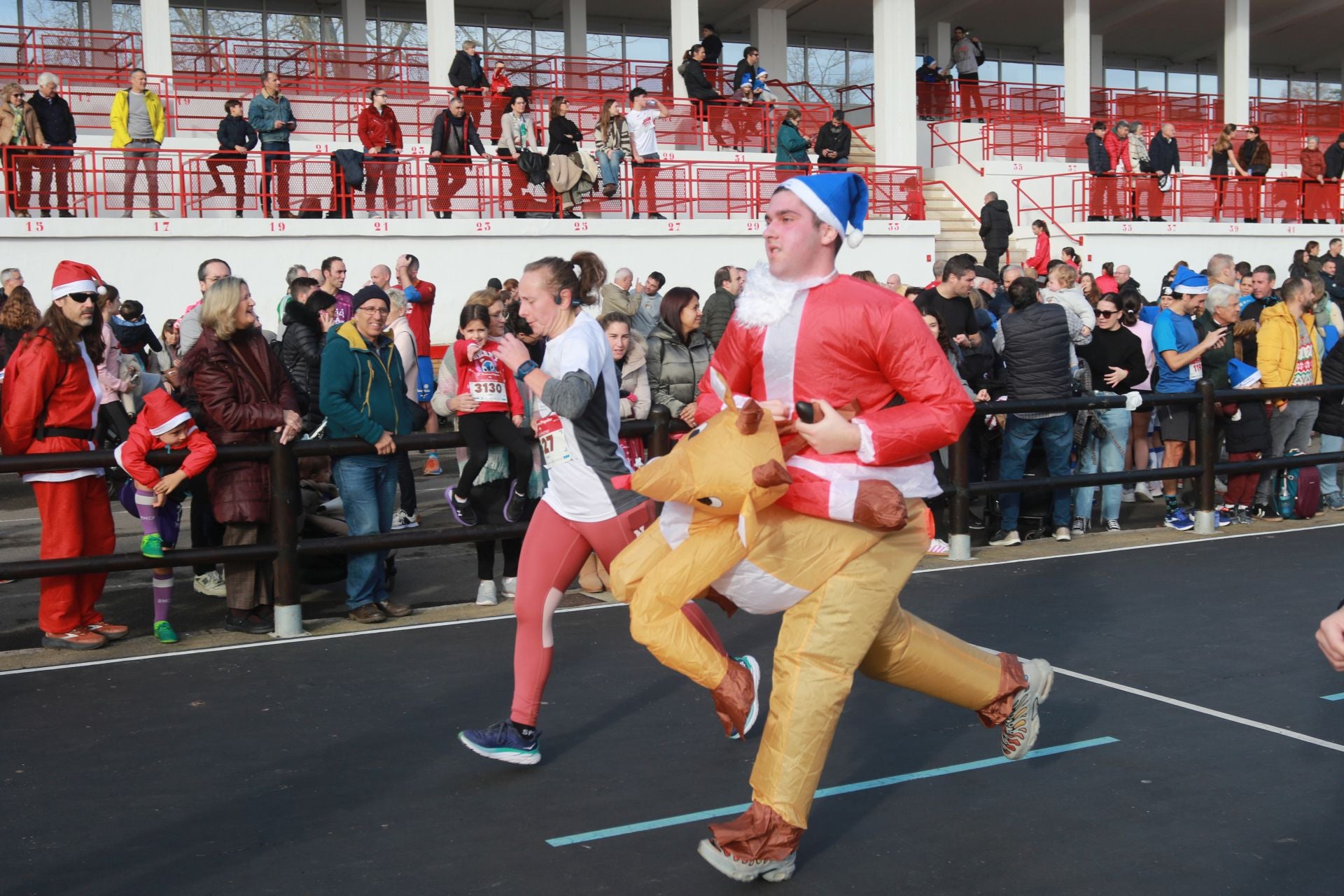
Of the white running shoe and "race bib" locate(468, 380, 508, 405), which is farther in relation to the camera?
"race bib" locate(468, 380, 508, 405)

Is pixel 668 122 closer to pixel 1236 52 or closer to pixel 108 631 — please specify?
pixel 1236 52

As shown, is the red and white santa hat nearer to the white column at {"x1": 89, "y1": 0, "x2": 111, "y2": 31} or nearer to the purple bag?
the purple bag

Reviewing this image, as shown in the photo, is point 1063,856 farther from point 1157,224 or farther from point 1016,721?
point 1157,224

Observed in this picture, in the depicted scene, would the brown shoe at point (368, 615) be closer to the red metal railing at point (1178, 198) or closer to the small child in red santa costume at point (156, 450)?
the small child in red santa costume at point (156, 450)

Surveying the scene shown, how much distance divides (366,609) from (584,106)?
2228cm

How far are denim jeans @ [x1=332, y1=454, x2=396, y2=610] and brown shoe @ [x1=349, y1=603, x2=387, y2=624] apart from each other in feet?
0.12

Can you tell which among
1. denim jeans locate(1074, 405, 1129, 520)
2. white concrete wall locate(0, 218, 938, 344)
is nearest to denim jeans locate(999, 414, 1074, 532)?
denim jeans locate(1074, 405, 1129, 520)

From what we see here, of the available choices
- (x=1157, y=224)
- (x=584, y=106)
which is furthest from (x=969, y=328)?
(x=584, y=106)

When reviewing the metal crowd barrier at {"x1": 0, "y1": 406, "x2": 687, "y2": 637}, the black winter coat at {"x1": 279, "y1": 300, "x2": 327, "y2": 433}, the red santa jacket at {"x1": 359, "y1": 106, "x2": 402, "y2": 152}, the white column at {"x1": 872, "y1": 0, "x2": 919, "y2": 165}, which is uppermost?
the white column at {"x1": 872, "y1": 0, "x2": 919, "y2": 165}

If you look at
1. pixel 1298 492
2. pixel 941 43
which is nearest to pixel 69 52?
pixel 941 43

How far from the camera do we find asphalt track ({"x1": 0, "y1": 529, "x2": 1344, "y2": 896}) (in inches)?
172

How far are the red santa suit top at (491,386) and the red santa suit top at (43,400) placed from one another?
2177 mm

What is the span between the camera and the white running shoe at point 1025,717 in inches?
187

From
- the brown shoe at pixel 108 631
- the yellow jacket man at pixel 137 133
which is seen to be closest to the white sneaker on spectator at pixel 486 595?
the brown shoe at pixel 108 631
